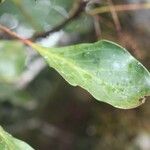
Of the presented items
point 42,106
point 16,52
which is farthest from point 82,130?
point 16,52

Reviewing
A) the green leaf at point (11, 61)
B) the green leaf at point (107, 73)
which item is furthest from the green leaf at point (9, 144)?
the green leaf at point (11, 61)

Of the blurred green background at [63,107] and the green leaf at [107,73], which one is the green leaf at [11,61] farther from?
the green leaf at [107,73]

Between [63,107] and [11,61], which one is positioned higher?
[11,61]

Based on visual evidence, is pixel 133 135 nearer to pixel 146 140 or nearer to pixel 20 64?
pixel 146 140

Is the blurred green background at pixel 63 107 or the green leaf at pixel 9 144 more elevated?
the green leaf at pixel 9 144

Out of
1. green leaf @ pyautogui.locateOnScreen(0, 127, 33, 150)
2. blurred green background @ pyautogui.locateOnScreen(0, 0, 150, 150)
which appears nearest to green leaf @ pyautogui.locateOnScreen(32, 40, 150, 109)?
green leaf @ pyautogui.locateOnScreen(0, 127, 33, 150)

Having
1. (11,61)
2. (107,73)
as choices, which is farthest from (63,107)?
(107,73)

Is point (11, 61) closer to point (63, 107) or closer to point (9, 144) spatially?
point (63, 107)
